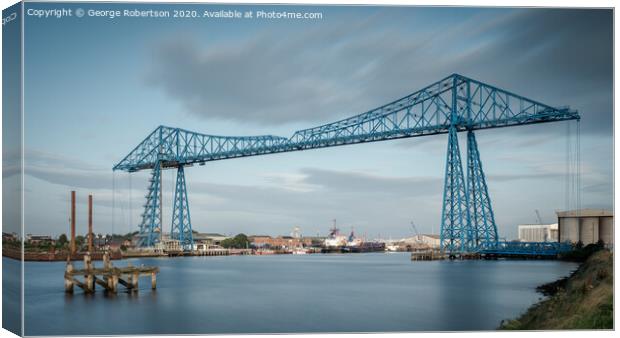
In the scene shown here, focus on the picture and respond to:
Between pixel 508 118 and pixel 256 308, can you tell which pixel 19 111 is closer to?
pixel 256 308

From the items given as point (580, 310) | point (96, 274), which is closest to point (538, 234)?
point (580, 310)

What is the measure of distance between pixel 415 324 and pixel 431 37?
14.4ft

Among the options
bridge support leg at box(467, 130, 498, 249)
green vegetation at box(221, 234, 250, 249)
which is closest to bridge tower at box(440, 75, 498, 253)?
bridge support leg at box(467, 130, 498, 249)

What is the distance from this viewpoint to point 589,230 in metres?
15.6

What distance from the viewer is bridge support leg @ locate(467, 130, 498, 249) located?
70.1 feet

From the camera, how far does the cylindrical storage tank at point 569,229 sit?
15.9 m

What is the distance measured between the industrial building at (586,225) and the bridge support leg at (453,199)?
3.57 meters

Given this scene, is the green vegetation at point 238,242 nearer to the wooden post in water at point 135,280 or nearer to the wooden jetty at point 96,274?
the wooden post in water at point 135,280

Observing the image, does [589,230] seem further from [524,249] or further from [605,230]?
[524,249]

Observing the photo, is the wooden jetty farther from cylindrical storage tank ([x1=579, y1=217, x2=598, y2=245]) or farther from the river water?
cylindrical storage tank ([x1=579, y1=217, x2=598, y2=245])

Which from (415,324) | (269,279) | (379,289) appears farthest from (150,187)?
(415,324)

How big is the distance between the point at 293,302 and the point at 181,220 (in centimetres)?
1423

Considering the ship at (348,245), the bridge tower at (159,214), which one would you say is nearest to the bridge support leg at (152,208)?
the bridge tower at (159,214)

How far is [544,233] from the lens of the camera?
757 inches
